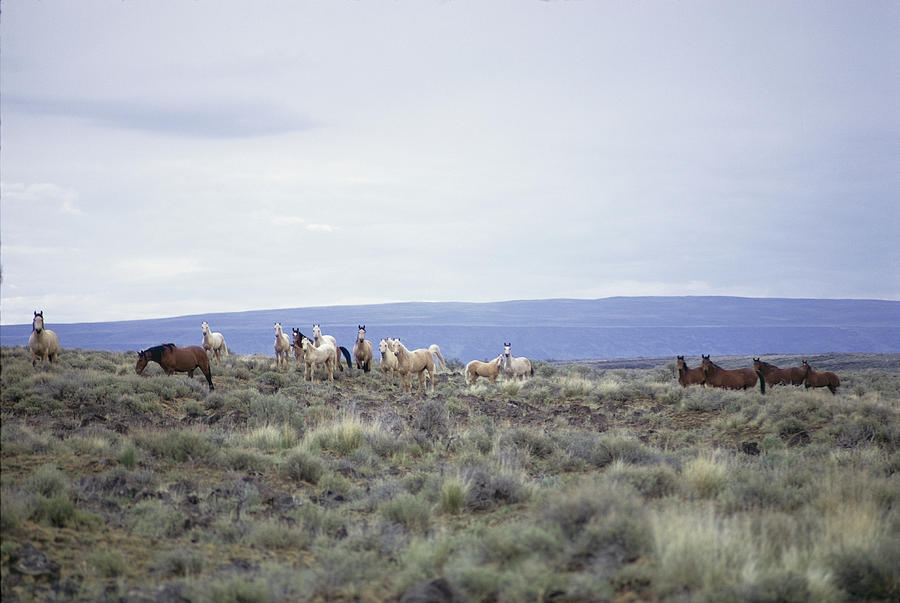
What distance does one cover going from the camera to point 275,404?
54.5 feet

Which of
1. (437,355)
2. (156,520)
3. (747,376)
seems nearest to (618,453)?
(156,520)

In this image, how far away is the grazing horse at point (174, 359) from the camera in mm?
20969

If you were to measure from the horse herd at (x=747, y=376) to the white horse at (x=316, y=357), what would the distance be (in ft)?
47.4

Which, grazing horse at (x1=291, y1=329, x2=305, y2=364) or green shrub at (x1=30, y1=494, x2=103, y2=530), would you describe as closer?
green shrub at (x1=30, y1=494, x2=103, y2=530)

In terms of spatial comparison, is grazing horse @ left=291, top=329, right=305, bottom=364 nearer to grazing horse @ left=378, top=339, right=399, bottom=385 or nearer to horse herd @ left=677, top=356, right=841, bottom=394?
grazing horse @ left=378, top=339, right=399, bottom=385

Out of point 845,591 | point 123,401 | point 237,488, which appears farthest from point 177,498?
point 123,401

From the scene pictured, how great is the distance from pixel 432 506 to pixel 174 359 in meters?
15.4

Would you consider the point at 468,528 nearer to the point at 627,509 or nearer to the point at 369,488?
the point at 627,509

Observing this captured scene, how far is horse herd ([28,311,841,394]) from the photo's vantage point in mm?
21312

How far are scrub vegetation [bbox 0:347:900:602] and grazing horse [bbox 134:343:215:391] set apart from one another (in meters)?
3.92

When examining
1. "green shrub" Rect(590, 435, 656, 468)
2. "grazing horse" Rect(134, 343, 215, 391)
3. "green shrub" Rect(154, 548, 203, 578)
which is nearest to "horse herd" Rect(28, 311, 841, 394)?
"grazing horse" Rect(134, 343, 215, 391)

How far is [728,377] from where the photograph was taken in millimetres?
23953

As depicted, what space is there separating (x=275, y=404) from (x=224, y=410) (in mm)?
1721

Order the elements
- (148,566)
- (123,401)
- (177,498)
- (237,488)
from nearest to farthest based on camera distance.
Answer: (148,566), (177,498), (237,488), (123,401)
